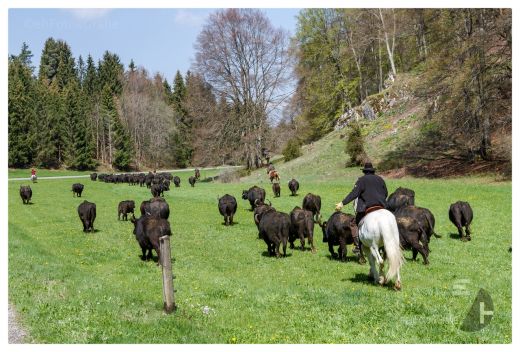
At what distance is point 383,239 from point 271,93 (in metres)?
47.2

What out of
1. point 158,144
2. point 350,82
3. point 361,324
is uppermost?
point 350,82

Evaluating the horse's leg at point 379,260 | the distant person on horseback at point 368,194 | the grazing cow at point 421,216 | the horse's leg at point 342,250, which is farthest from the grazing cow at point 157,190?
the horse's leg at point 379,260

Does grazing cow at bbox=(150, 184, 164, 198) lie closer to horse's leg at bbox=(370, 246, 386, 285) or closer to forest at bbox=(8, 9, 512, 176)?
forest at bbox=(8, 9, 512, 176)

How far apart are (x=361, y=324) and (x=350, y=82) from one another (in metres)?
62.7

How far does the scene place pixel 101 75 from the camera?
305ft

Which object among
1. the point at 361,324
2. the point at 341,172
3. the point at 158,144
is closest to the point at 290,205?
the point at 341,172

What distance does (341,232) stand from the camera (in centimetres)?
1473

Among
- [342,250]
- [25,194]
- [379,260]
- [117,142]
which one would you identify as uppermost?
[117,142]

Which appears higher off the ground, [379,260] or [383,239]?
[383,239]

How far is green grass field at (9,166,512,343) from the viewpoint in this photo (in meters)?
8.48

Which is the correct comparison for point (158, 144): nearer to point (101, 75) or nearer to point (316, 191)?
point (101, 75)

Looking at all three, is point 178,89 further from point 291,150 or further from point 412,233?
point 412,233

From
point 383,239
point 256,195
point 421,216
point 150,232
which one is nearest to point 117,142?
point 256,195

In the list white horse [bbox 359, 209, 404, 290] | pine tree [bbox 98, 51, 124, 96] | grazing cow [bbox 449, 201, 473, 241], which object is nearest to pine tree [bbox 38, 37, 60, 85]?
pine tree [bbox 98, 51, 124, 96]
